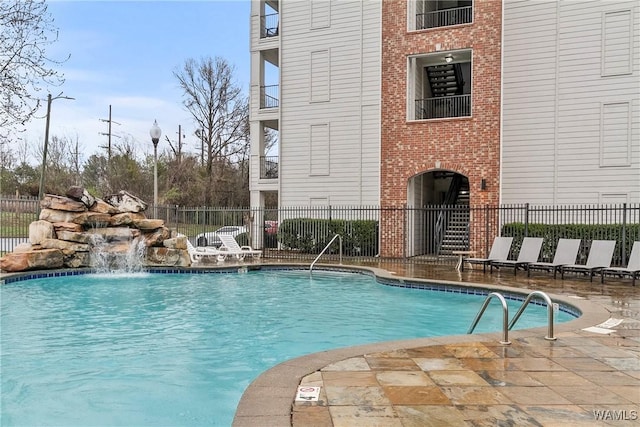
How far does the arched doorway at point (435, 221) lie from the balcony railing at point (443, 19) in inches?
225

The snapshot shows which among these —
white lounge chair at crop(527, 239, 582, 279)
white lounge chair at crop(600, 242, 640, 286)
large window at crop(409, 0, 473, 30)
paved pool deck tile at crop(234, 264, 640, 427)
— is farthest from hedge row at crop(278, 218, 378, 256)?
paved pool deck tile at crop(234, 264, 640, 427)

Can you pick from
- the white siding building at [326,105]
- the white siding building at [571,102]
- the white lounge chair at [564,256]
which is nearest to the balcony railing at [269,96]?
the white siding building at [326,105]

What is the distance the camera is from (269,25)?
21.4m

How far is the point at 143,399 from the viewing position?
4.68 m

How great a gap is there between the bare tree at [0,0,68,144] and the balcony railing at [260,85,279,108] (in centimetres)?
1258

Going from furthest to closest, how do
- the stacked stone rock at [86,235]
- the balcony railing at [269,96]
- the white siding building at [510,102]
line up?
the balcony railing at [269,96], the white siding building at [510,102], the stacked stone rock at [86,235]

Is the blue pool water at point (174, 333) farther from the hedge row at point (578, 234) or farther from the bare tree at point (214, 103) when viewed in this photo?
the bare tree at point (214, 103)

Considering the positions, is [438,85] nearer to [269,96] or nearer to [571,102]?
[571,102]

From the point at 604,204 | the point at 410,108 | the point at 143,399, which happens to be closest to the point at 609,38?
the point at 604,204

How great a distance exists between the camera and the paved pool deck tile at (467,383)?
3.13 m

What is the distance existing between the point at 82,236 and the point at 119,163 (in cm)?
1813

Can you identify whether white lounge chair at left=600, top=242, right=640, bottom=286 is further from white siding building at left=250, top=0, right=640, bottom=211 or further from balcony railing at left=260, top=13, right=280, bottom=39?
balcony railing at left=260, top=13, right=280, bottom=39

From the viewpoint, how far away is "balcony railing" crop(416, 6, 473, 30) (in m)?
18.2

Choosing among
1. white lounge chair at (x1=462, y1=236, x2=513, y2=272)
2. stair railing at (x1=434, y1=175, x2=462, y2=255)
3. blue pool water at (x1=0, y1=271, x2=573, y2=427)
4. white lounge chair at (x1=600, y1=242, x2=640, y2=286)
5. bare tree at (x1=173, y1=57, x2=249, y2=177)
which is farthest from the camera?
Answer: bare tree at (x1=173, y1=57, x2=249, y2=177)
